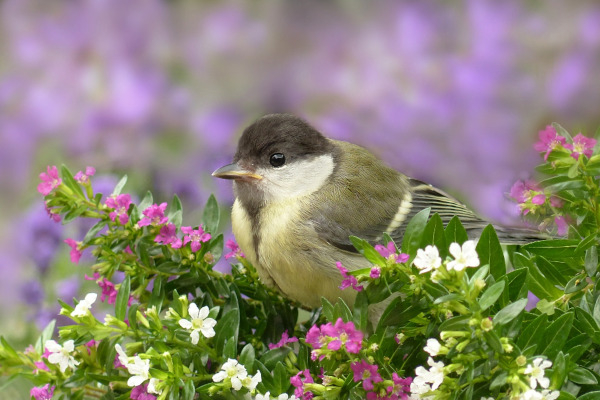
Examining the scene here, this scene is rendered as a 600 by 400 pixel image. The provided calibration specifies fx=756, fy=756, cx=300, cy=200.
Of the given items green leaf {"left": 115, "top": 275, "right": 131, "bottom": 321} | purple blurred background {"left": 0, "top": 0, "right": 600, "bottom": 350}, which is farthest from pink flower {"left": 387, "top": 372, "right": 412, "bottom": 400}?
purple blurred background {"left": 0, "top": 0, "right": 600, "bottom": 350}

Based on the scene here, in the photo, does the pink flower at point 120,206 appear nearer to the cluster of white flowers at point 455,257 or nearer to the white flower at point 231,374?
the white flower at point 231,374

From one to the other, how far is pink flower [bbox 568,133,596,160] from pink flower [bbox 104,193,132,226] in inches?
13.7

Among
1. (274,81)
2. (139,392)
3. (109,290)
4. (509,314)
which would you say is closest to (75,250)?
(109,290)

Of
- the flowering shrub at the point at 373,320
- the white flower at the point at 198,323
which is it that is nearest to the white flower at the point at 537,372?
the flowering shrub at the point at 373,320

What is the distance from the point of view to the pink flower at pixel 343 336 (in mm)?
483

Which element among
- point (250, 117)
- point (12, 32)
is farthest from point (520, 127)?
point (12, 32)

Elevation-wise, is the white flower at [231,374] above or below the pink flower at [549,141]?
below

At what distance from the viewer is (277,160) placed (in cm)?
80

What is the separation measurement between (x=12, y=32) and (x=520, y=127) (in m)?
1.30

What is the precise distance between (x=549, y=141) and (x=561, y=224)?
0.27ft

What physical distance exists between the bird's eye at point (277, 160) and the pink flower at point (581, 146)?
342 millimetres

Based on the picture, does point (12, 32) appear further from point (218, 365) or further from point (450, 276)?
point (450, 276)

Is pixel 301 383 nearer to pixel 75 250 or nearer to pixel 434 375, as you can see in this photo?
pixel 434 375

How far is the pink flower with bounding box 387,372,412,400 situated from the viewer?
505 mm
